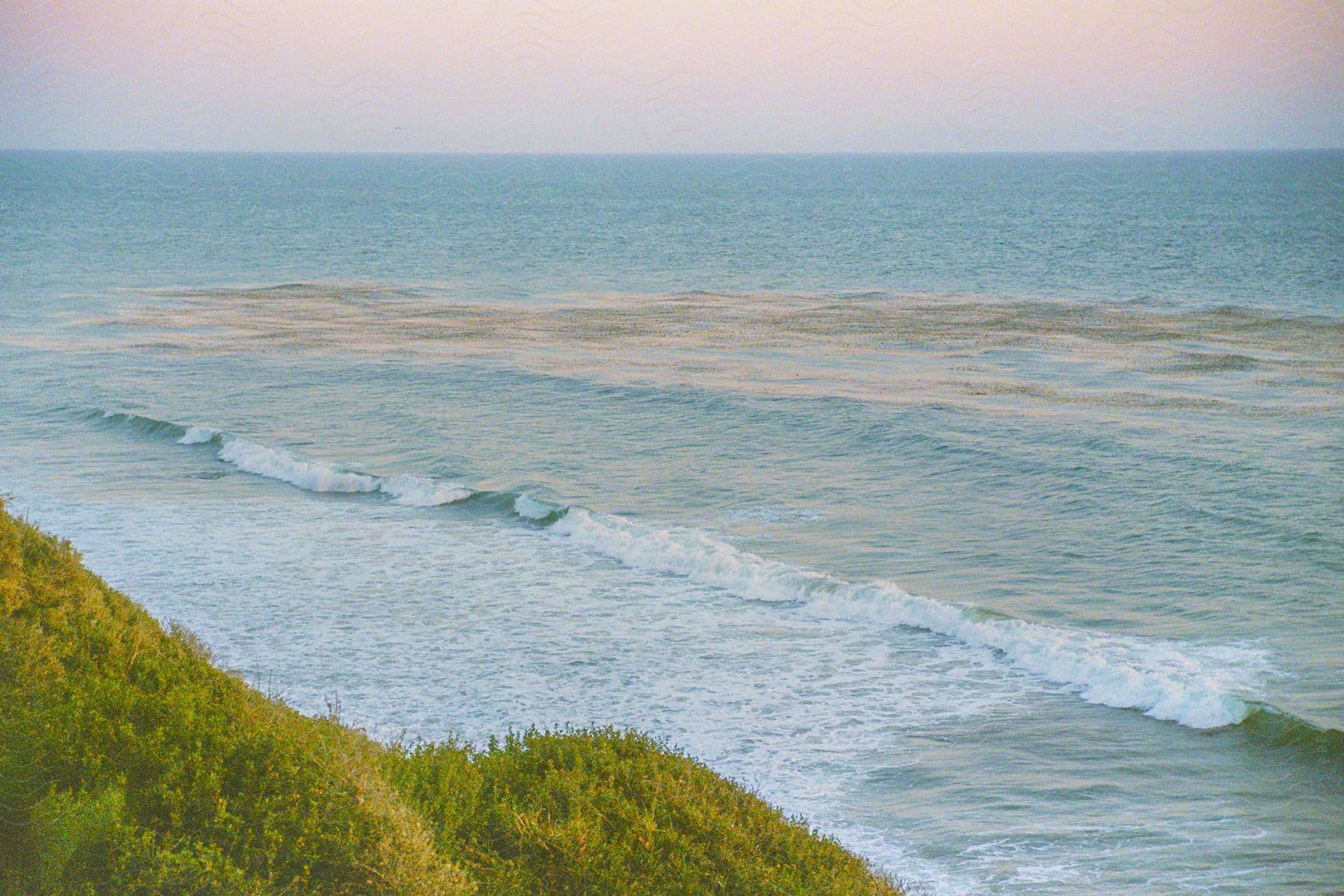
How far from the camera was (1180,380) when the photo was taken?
111 ft

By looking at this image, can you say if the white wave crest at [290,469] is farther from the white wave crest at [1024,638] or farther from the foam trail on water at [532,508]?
the white wave crest at [1024,638]

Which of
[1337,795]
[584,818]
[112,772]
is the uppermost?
[112,772]

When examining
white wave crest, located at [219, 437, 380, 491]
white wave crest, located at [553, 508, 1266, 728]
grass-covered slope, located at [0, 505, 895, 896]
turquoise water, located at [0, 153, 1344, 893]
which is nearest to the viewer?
grass-covered slope, located at [0, 505, 895, 896]

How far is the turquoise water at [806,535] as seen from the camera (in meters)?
12.6

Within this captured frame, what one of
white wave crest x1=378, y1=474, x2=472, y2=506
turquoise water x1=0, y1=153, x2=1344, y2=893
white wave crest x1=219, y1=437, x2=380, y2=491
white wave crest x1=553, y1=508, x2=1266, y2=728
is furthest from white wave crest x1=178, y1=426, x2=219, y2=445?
white wave crest x1=553, y1=508, x2=1266, y2=728

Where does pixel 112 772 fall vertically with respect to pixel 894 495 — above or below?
above

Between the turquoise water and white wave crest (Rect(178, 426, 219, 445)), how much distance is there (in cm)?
8

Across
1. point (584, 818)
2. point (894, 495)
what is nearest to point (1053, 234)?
point (894, 495)

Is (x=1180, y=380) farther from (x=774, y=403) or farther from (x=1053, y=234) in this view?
(x=1053, y=234)

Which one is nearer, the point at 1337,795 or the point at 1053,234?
the point at 1337,795

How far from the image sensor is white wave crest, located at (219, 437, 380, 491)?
2467 cm

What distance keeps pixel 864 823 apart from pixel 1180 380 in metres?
26.0

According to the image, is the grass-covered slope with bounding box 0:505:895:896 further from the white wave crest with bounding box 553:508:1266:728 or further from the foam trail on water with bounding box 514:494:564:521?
the foam trail on water with bounding box 514:494:564:521

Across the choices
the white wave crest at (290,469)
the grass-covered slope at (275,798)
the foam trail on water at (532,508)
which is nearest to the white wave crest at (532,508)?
the foam trail on water at (532,508)
